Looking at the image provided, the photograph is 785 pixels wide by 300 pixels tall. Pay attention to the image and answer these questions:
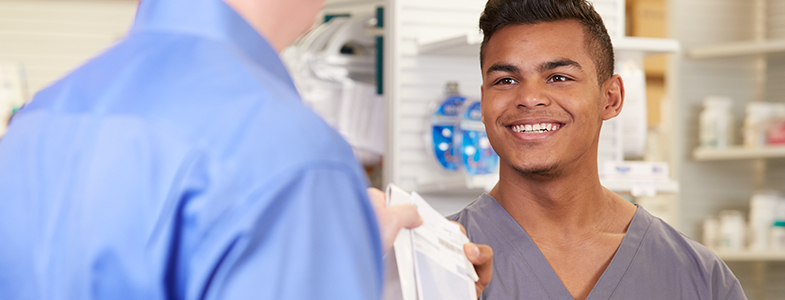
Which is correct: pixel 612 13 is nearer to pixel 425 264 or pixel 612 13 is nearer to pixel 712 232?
pixel 712 232

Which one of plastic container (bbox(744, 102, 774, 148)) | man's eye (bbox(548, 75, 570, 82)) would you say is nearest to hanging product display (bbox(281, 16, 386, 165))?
man's eye (bbox(548, 75, 570, 82))

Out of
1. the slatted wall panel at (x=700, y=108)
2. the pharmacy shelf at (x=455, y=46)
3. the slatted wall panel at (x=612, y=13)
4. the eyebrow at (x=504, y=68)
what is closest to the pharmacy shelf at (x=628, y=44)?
the pharmacy shelf at (x=455, y=46)

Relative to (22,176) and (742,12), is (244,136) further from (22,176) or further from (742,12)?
(742,12)

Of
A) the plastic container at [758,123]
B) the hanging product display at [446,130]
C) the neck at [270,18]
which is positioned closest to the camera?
the neck at [270,18]

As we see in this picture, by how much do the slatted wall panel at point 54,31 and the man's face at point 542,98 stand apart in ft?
10.9

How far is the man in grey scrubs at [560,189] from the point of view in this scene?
5.04 feet

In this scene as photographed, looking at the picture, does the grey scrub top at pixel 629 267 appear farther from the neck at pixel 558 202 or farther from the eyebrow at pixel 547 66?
the eyebrow at pixel 547 66

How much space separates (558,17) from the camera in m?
1.62

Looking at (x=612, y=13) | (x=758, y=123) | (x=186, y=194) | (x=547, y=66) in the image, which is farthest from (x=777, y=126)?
(x=186, y=194)

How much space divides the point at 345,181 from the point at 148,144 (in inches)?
5.6

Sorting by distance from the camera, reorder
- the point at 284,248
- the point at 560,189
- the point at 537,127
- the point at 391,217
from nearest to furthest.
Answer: the point at 284,248 < the point at 391,217 < the point at 537,127 < the point at 560,189

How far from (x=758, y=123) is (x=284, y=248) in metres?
4.02

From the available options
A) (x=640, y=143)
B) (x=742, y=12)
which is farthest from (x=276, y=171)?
(x=742, y=12)

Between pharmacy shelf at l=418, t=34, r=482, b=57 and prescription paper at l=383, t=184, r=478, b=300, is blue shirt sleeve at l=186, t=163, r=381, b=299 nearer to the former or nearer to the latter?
prescription paper at l=383, t=184, r=478, b=300
